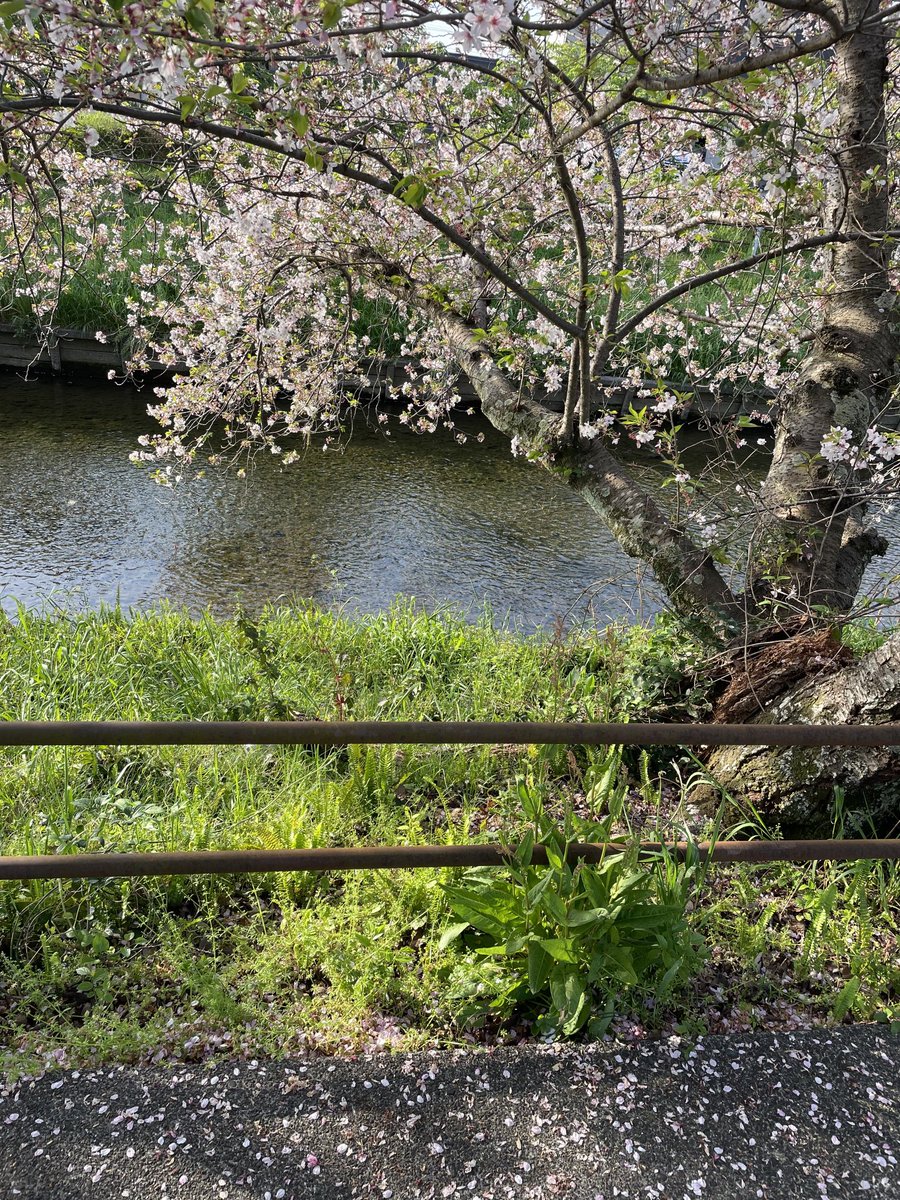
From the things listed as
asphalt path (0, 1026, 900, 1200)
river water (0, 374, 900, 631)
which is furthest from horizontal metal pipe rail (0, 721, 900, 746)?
river water (0, 374, 900, 631)

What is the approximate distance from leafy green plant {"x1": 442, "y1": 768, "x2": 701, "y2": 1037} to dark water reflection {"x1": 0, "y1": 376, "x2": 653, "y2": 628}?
4.46 m

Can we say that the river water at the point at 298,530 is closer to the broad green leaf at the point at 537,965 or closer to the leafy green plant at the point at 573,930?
the leafy green plant at the point at 573,930

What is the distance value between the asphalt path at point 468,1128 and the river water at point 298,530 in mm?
4171

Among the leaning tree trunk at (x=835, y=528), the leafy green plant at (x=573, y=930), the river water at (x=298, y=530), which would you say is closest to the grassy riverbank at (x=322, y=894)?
the leafy green plant at (x=573, y=930)

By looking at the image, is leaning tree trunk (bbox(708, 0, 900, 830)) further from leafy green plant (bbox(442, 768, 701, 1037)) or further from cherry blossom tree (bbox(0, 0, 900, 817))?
leafy green plant (bbox(442, 768, 701, 1037))

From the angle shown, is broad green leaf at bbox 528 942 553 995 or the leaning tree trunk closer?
broad green leaf at bbox 528 942 553 995

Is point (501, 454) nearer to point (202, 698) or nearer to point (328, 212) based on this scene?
point (328, 212)

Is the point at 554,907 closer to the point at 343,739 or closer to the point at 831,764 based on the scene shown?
the point at 343,739

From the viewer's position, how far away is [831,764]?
318 cm

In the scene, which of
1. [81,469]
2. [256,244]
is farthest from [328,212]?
[81,469]

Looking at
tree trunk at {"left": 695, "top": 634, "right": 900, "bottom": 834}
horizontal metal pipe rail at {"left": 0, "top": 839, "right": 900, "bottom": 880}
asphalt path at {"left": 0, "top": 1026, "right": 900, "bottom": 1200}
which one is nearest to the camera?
asphalt path at {"left": 0, "top": 1026, "right": 900, "bottom": 1200}

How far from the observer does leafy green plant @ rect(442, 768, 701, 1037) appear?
7.28 ft

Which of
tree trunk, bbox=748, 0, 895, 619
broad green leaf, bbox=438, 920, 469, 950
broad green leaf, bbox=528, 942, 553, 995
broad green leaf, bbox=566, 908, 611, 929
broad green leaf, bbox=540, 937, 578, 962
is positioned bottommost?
broad green leaf, bbox=438, 920, 469, 950

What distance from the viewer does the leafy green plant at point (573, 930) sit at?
2219 mm
